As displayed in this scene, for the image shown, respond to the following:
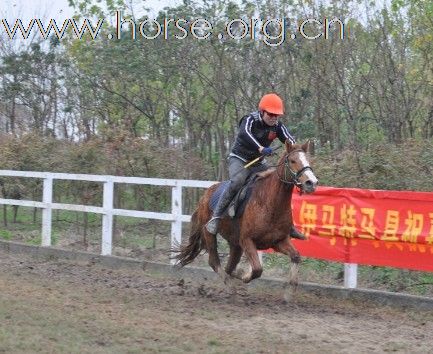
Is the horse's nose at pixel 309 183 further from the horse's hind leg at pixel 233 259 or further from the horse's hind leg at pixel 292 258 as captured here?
the horse's hind leg at pixel 233 259

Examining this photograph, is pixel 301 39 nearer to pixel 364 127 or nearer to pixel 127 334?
pixel 364 127

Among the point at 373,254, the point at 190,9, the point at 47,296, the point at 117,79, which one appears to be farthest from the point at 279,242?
the point at 117,79

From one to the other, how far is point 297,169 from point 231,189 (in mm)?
1287

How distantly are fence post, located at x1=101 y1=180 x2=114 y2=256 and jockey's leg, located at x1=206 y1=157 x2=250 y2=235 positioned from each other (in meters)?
4.19

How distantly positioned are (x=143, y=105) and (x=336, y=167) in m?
10.8

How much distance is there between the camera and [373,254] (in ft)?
34.9

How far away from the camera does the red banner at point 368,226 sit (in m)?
10.1

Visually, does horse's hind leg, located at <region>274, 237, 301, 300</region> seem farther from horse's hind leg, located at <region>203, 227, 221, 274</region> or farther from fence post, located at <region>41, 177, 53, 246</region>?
fence post, located at <region>41, 177, 53, 246</region>

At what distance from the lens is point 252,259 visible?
980 cm

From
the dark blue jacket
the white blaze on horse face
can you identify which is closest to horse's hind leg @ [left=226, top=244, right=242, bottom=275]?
the dark blue jacket

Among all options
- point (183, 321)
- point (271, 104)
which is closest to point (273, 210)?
point (271, 104)

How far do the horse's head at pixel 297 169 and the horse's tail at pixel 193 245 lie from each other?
218cm

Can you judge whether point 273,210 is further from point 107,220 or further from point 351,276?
point 107,220

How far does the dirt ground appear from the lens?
24.3 ft
